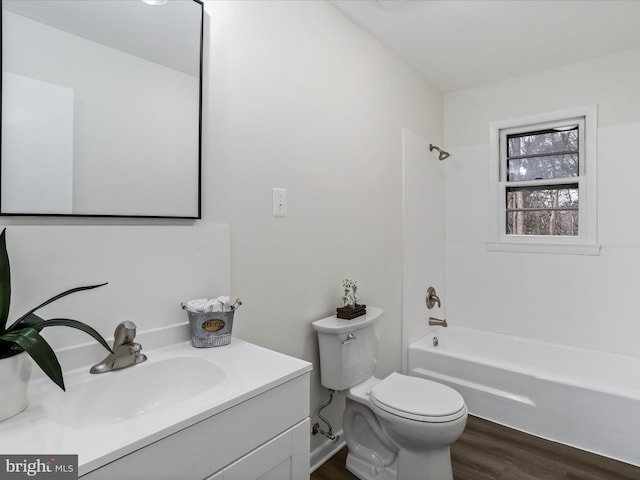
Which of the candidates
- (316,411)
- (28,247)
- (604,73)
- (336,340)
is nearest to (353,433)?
(316,411)

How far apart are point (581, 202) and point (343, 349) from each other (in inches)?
87.7

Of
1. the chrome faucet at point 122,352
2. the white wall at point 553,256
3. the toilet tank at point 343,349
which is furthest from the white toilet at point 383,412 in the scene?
the white wall at point 553,256

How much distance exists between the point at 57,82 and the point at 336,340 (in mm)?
1508

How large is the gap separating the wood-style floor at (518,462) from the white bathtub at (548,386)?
88mm

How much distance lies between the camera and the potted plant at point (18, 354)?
76cm

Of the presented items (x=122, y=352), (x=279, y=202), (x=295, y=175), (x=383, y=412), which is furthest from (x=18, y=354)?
(x=383, y=412)

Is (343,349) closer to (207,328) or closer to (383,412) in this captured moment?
(383,412)

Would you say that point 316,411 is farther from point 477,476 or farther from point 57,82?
point 57,82

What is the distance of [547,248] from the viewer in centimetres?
284

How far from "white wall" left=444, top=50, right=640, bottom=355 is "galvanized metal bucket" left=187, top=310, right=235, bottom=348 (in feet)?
8.28

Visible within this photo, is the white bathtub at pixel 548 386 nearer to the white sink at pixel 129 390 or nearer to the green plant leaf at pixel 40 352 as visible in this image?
the white sink at pixel 129 390

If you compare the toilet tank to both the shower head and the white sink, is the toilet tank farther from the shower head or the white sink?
the shower head

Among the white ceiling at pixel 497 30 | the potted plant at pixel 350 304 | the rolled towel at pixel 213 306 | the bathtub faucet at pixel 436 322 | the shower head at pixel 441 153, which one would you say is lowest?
the bathtub faucet at pixel 436 322

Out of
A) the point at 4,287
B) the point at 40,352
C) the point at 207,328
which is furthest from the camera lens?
the point at 207,328
